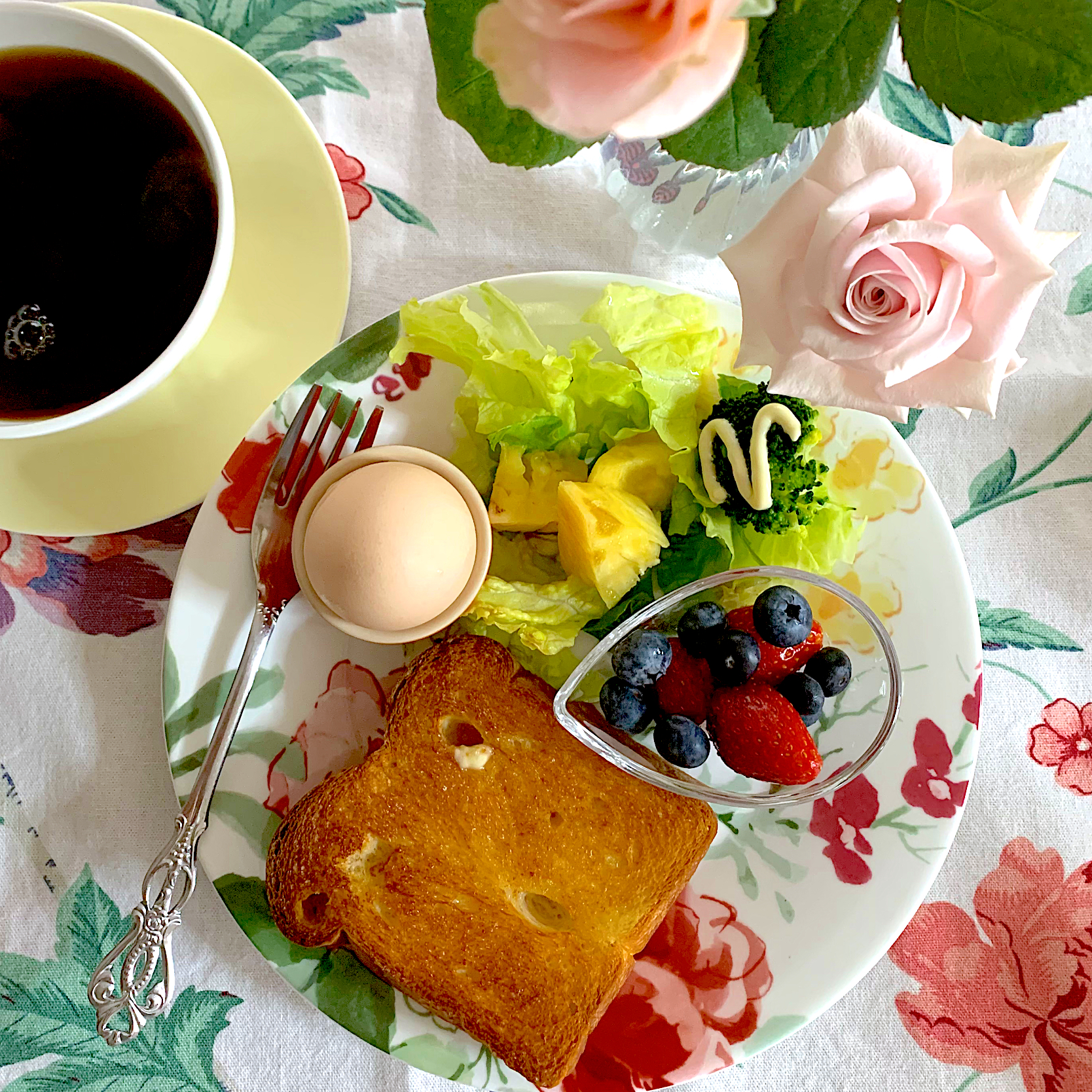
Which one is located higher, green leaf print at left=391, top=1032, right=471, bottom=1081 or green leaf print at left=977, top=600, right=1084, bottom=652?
green leaf print at left=977, top=600, right=1084, bottom=652

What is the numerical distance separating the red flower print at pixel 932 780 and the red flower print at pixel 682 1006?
23cm

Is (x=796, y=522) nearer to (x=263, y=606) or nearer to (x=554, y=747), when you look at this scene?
(x=554, y=747)

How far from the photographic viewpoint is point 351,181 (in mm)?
1014

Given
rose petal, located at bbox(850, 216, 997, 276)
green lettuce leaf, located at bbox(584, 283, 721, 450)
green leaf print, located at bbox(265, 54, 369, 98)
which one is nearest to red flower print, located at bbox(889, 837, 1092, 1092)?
green lettuce leaf, located at bbox(584, 283, 721, 450)

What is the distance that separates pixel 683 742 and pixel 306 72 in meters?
0.85

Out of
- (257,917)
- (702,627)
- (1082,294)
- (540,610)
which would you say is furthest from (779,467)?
(257,917)

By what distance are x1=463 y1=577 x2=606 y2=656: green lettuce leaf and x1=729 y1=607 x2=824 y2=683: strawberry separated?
0.14m

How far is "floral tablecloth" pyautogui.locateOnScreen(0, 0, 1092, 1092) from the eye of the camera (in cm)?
100

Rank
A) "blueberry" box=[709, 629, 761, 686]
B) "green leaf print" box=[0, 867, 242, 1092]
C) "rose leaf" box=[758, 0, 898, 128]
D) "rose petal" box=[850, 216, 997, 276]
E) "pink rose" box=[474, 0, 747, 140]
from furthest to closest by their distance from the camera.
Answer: "green leaf print" box=[0, 867, 242, 1092]
"blueberry" box=[709, 629, 761, 686]
"rose petal" box=[850, 216, 997, 276]
"rose leaf" box=[758, 0, 898, 128]
"pink rose" box=[474, 0, 747, 140]

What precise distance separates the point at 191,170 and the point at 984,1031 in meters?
1.20

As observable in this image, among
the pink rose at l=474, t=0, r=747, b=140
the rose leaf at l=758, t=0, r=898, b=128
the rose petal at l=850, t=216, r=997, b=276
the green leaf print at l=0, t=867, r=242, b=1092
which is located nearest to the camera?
the pink rose at l=474, t=0, r=747, b=140

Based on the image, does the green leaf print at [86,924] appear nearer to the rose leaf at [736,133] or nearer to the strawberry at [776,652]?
the strawberry at [776,652]

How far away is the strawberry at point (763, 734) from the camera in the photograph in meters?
0.87

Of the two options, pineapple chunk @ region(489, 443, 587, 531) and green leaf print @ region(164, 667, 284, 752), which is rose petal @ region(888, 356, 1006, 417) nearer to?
pineapple chunk @ region(489, 443, 587, 531)
